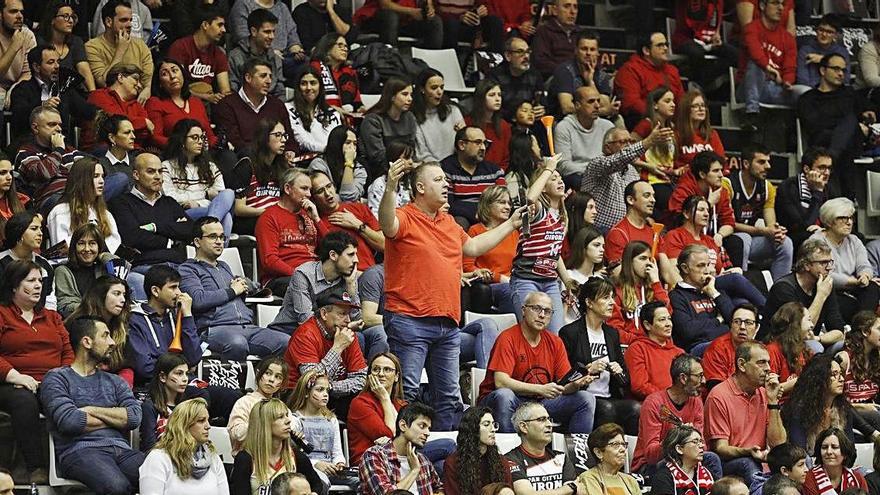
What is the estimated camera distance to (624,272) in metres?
10.8

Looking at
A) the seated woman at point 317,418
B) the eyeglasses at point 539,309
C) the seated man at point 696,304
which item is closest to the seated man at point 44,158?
the seated woman at point 317,418

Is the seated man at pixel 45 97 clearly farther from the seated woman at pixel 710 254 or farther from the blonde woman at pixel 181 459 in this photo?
the seated woman at pixel 710 254

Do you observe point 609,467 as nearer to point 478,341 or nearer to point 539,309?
point 539,309

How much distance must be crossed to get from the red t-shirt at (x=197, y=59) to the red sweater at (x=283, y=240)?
1.74 m

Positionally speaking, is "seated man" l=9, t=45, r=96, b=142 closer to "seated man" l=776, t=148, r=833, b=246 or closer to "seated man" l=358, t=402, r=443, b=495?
"seated man" l=358, t=402, r=443, b=495

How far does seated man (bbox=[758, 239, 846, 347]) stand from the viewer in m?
11.3

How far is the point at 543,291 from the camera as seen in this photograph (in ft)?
34.9

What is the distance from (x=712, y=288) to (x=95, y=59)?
4.12 meters

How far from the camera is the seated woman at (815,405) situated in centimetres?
1026

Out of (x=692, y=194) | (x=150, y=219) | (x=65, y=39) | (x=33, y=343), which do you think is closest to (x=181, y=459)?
(x=33, y=343)

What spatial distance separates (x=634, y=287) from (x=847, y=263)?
2.02 m

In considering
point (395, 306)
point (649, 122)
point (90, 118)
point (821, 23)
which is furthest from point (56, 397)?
point (821, 23)

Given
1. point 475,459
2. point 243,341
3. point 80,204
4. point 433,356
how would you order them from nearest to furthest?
1. point 475,459
2. point 433,356
3. point 243,341
4. point 80,204

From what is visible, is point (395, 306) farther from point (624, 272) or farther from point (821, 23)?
point (821, 23)
